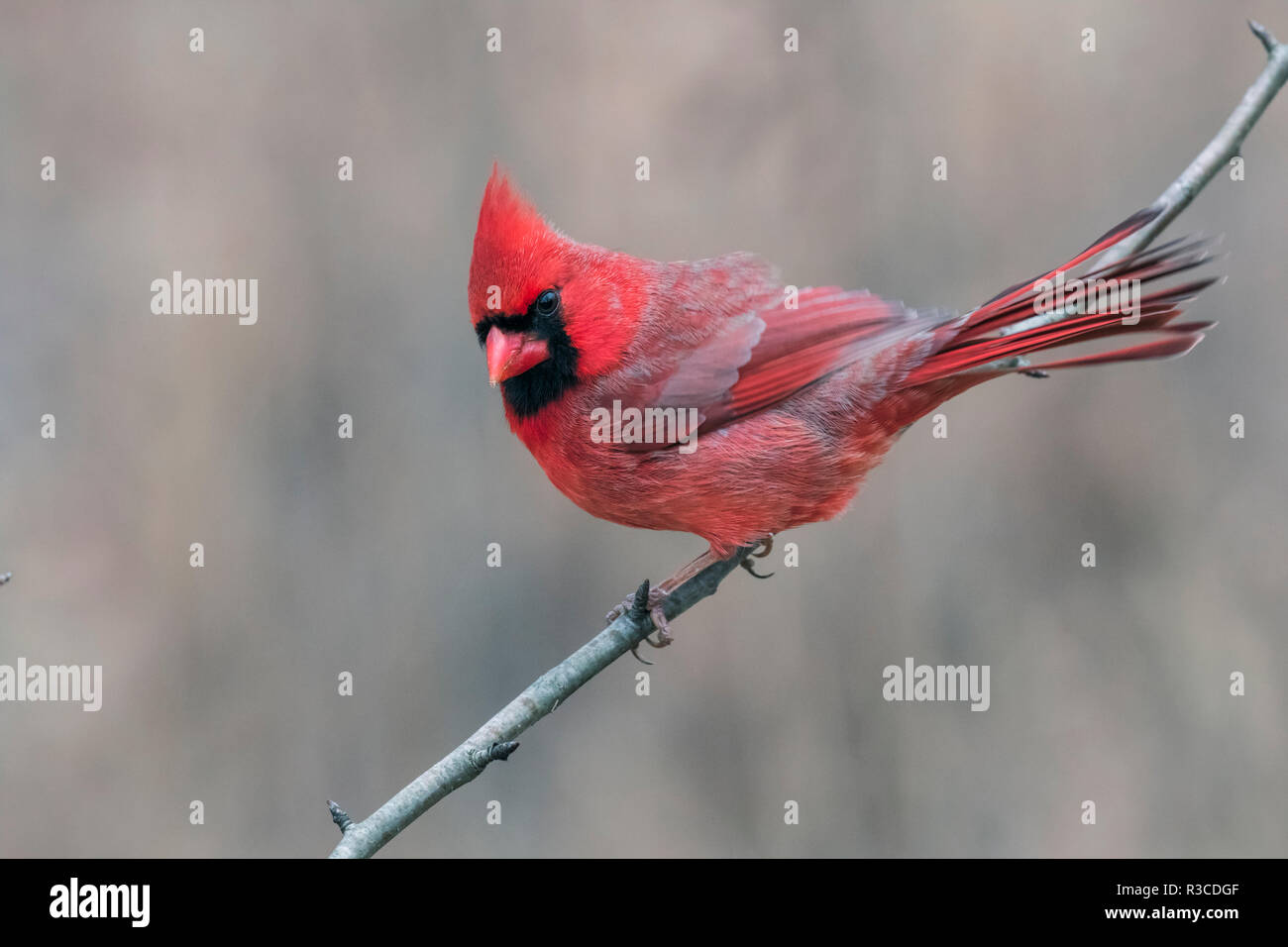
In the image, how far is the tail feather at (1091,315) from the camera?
3025 millimetres

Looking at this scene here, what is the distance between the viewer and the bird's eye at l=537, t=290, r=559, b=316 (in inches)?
134

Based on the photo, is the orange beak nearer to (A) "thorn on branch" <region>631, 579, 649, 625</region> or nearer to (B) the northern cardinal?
(B) the northern cardinal

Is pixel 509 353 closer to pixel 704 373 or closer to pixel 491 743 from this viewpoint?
pixel 704 373

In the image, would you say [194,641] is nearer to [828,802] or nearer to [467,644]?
[467,644]

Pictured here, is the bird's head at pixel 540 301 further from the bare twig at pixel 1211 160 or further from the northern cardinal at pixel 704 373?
the bare twig at pixel 1211 160

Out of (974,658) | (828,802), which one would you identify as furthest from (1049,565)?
(828,802)

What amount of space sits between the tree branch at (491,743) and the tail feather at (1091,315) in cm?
114

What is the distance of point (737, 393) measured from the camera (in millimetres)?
3689

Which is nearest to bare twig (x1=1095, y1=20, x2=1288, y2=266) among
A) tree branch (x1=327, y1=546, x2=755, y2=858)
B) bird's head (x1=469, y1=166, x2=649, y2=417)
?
bird's head (x1=469, y1=166, x2=649, y2=417)

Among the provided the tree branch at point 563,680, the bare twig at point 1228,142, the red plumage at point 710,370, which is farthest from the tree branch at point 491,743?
the bare twig at point 1228,142

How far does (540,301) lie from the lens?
134 inches

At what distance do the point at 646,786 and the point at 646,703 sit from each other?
1.25ft

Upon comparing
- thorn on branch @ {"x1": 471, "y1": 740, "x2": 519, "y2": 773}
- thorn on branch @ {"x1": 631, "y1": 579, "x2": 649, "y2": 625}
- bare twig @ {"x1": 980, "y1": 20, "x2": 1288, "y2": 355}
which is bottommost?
thorn on branch @ {"x1": 471, "y1": 740, "x2": 519, "y2": 773}

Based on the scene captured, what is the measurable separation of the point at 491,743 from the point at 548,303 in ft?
4.01
